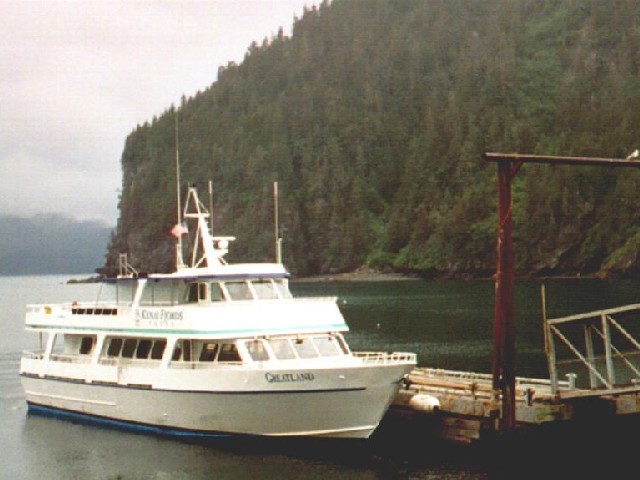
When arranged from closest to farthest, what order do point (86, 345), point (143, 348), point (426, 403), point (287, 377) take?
1. point (426, 403)
2. point (287, 377)
3. point (143, 348)
4. point (86, 345)

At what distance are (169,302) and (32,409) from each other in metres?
11.8

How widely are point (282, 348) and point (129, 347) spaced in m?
7.99

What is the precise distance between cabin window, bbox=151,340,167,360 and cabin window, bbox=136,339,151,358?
0.34m

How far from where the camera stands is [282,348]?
3525 centimetres

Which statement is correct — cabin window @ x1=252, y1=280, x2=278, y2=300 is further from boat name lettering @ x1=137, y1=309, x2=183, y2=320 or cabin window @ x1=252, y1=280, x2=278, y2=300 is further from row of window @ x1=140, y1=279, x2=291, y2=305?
boat name lettering @ x1=137, y1=309, x2=183, y2=320

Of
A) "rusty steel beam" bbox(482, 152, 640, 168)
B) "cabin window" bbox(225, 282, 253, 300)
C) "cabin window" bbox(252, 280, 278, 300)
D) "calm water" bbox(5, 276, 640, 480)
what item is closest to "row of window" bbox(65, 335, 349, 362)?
"cabin window" bbox(225, 282, 253, 300)

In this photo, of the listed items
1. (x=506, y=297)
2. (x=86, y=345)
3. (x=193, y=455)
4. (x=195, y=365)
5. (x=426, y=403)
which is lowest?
(x=193, y=455)

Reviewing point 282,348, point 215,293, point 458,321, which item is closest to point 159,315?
point 215,293

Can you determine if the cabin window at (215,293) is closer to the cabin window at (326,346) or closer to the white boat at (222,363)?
the white boat at (222,363)

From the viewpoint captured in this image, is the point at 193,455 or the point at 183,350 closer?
the point at 193,455

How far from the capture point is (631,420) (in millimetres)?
31859

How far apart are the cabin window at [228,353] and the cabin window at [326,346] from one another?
115 inches

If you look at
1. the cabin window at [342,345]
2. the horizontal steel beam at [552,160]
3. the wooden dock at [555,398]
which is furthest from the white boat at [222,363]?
the horizontal steel beam at [552,160]

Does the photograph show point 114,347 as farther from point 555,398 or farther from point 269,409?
point 555,398
